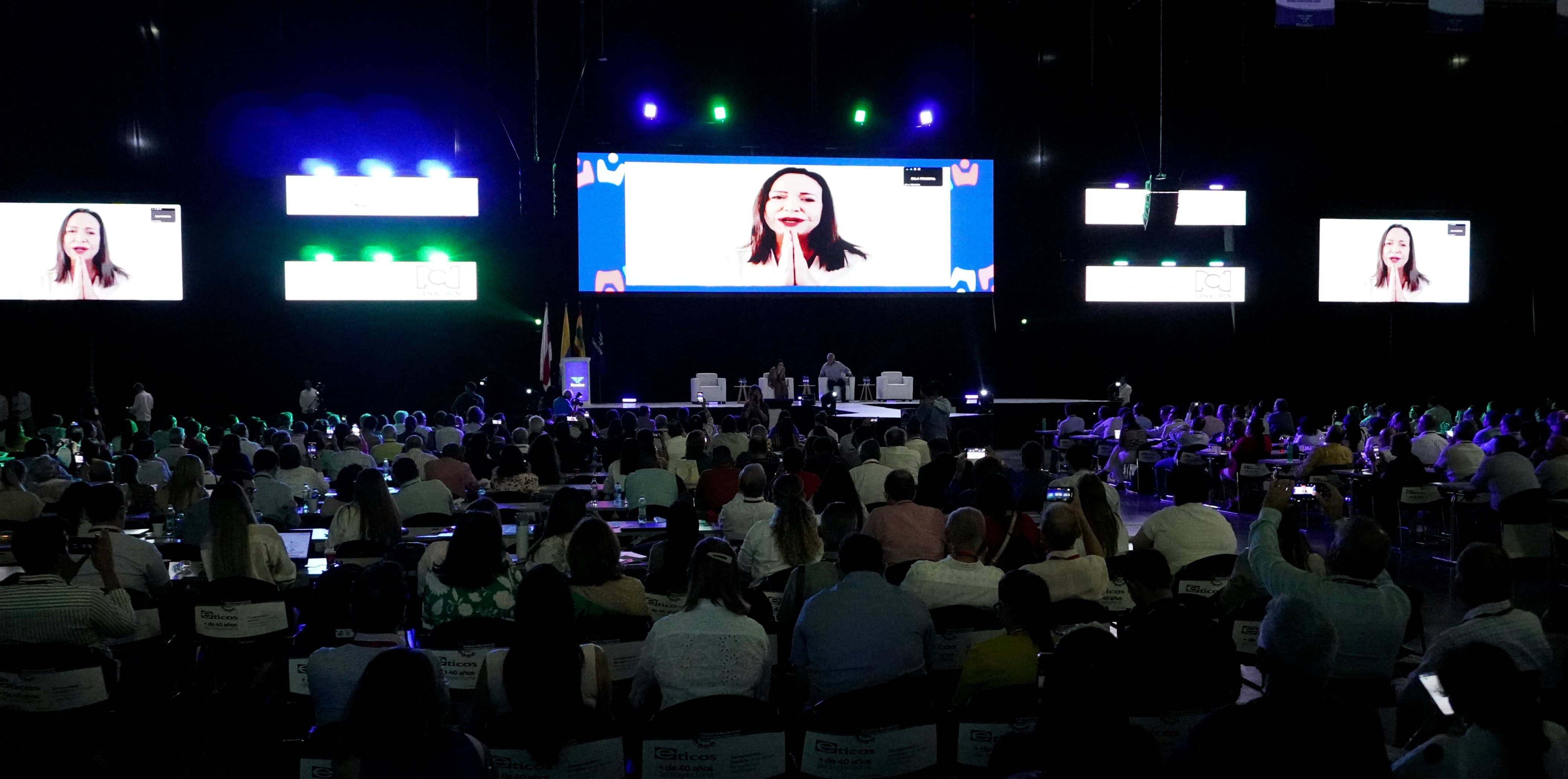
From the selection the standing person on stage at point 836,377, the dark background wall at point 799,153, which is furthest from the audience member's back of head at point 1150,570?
the standing person on stage at point 836,377

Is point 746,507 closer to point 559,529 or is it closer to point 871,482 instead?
point 559,529

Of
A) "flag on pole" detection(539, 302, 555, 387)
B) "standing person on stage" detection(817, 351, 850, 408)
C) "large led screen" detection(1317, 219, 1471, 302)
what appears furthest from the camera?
"large led screen" detection(1317, 219, 1471, 302)

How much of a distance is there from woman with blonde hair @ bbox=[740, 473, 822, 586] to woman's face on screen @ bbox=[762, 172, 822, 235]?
510 inches

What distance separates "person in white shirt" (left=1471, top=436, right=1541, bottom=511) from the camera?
7551mm

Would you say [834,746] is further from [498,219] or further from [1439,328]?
[1439,328]

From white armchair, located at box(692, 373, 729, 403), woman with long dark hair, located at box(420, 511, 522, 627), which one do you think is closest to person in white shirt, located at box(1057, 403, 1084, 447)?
white armchair, located at box(692, 373, 729, 403)

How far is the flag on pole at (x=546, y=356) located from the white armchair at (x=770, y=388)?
11.1 ft

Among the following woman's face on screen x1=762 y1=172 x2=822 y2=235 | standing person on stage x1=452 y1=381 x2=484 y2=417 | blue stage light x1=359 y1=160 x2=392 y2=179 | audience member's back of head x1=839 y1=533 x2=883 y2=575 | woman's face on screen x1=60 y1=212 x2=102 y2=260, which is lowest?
audience member's back of head x1=839 y1=533 x2=883 y2=575

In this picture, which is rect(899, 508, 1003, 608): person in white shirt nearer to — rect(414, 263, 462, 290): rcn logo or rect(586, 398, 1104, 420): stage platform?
rect(586, 398, 1104, 420): stage platform

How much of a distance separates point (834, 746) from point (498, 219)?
1643 cm

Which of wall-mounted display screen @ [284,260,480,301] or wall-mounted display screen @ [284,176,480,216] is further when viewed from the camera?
wall-mounted display screen @ [284,260,480,301]

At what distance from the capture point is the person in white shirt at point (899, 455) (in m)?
8.59

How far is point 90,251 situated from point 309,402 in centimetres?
402

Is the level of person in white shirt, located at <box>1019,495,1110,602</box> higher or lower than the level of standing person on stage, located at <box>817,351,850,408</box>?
lower
